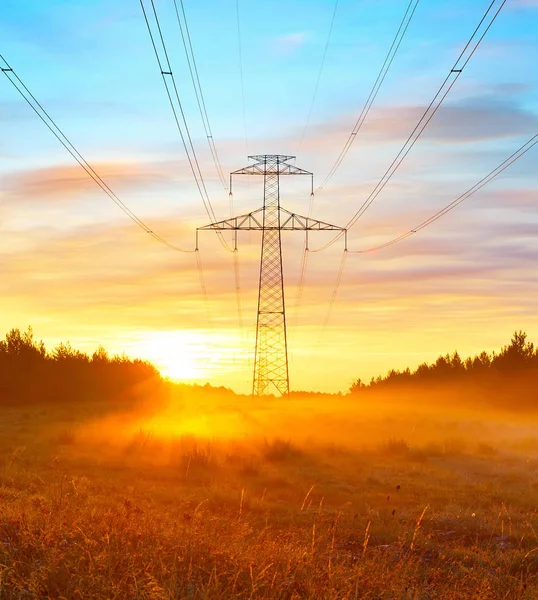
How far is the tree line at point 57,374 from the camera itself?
65812 millimetres

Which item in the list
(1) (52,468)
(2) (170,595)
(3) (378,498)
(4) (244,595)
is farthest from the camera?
(1) (52,468)

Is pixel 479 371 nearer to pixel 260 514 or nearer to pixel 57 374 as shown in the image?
pixel 57 374

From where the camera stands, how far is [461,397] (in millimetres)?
78938

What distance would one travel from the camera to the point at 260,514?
17.3m

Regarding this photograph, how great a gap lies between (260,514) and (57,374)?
55.3m

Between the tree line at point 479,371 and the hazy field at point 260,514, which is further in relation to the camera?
the tree line at point 479,371

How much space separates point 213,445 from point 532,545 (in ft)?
58.2

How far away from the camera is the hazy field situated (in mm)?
8656

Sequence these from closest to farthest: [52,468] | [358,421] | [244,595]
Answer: [244,595]
[52,468]
[358,421]

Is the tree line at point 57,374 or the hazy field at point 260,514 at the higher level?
the tree line at point 57,374

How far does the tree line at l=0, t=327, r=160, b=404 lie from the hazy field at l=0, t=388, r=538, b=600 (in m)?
18.0

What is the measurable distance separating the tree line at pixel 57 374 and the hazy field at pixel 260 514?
18011 mm

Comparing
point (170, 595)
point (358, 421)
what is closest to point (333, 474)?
point (170, 595)

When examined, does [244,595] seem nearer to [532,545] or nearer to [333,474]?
[532,545]
